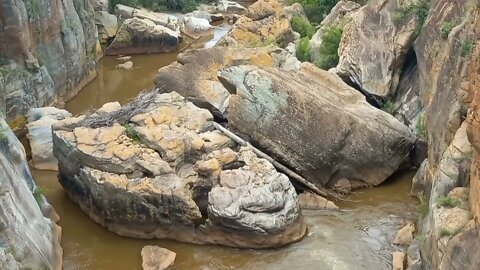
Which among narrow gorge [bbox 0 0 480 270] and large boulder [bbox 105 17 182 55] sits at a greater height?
narrow gorge [bbox 0 0 480 270]

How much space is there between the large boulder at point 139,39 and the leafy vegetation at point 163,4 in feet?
10.8

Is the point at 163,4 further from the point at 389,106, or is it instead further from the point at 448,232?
the point at 448,232

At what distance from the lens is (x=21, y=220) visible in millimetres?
13562

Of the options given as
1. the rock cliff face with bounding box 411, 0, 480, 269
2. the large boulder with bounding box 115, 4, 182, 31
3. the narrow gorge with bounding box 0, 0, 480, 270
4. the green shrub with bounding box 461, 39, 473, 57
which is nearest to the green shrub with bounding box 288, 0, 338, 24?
the narrow gorge with bounding box 0, 0, 480, 270

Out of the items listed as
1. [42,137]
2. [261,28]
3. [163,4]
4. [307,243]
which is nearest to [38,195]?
[42,137]

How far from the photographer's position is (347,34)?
949 inches

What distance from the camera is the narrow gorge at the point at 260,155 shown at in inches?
559

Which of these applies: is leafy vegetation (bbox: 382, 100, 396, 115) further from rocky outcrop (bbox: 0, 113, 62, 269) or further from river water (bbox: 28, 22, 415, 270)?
rocky outcrop (bbox: 0, 113, 62, 269)

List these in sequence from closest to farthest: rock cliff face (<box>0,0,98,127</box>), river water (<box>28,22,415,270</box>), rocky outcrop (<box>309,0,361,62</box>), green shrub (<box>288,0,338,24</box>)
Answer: river water (<box>28,22,415,270</box>) → rock cliff face (<box>0,0,98,127</box>) → rocky outcrop (<box>309,0,361,62</box>) → green shrub (<box>288,0,338,24</box>)

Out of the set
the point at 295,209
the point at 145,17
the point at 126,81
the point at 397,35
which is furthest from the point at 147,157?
the point at 145,17

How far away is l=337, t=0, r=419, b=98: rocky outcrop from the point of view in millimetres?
21203

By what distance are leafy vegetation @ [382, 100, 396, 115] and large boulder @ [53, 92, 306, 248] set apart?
568cm

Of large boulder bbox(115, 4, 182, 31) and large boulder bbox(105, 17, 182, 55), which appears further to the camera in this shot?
large boulder bbox(115, 4, 182, 31)

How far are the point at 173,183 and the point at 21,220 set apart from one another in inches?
158
